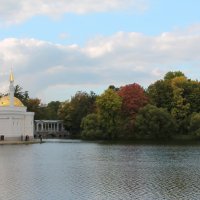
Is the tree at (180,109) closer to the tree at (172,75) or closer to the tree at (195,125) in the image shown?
the tree at (195,125)

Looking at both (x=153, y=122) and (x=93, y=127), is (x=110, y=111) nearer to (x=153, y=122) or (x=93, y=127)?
(x=93, y=127)

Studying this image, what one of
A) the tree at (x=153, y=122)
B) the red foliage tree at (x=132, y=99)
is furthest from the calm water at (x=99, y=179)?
the red foliage tree at (x=132, y=99)

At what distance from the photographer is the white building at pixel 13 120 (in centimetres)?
9100

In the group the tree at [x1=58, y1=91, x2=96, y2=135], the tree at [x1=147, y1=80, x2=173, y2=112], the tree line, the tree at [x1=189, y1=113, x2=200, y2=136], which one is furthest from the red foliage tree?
the tree at [x1=58, y1=91, x2=96, y2=135]

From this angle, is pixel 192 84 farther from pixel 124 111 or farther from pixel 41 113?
pixel 41 113

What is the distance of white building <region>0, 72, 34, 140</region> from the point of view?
91.0m

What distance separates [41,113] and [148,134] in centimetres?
6093

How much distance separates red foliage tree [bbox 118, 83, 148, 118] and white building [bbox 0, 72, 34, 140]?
20.1 metres

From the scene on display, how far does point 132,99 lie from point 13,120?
82.2 feet

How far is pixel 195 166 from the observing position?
140 feet

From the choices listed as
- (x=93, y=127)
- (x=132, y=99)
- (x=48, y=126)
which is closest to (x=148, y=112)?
(x=132, y=99)

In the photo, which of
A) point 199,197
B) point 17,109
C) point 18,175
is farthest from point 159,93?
point 199,197

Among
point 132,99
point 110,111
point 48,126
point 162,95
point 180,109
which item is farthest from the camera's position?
point 48,126

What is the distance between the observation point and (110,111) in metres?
103
